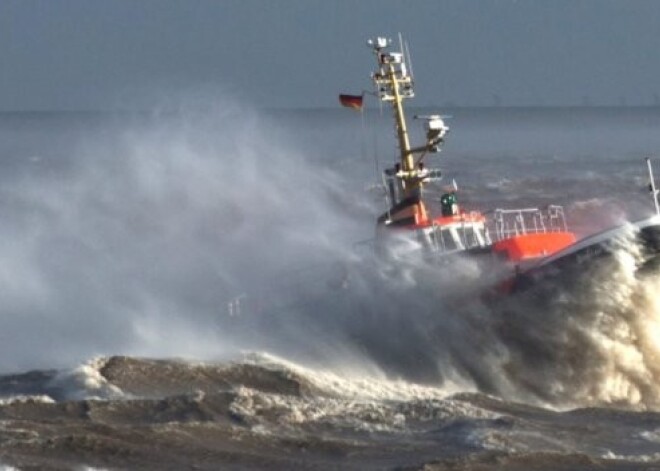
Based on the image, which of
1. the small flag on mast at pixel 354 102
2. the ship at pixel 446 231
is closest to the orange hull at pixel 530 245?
the ship at pixel 446 231

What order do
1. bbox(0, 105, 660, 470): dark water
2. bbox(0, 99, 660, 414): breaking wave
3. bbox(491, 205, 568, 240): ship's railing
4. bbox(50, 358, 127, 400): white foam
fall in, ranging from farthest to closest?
bbox(491, 205, 568, 240): ship's railing → bbox(0, 99, 660, 414): breaking wave → bbox(50, 358, 127, 400): white foam → bbox(0, 105, 660, 470): dark water

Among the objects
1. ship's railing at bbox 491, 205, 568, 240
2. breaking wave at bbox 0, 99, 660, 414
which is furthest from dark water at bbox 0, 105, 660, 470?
ship's railing at bbox 491, 205, 568, 240

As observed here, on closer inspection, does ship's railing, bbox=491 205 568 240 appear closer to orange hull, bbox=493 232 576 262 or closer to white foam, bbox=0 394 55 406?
orange hull, bbox=493 232 576 262

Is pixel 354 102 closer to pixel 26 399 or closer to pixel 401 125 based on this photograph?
pixel 401 125

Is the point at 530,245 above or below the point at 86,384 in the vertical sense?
above

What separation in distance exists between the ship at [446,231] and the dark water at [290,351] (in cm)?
38

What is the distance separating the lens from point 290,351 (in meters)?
26.6

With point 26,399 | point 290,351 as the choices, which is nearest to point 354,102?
point 290,351

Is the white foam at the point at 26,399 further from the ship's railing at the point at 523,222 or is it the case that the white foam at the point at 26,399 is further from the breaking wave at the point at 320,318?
the ship's railing at the point at 523,222

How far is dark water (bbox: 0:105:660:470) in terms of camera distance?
1853 cm

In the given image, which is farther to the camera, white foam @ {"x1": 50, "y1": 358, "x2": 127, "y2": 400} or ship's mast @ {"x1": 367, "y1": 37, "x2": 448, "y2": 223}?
ship's mast @ {"x1": 367, "y1": 37, "x2": 448, "y2": 223}

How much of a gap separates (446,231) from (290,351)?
13.6 ft

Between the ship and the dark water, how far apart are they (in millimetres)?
377

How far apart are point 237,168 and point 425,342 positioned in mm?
25575
